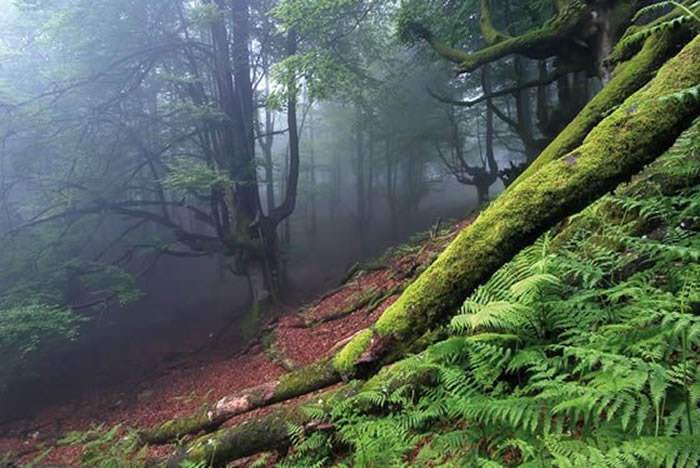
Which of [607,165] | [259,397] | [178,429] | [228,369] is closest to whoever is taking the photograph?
[607,165]

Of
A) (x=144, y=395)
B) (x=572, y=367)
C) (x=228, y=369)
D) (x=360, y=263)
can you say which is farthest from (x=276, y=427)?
(x=360, y=263)

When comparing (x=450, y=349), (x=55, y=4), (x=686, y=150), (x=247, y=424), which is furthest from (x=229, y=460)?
(x=55, y=4)

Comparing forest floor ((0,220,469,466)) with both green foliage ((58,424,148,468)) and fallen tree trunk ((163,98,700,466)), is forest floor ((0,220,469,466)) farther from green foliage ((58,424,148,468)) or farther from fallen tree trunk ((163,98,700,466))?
fallen tree trunk ((163,98,700,466))

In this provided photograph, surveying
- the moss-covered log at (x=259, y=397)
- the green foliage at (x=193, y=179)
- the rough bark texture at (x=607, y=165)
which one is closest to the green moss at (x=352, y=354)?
the moss-covered log at (x=259, y=397)

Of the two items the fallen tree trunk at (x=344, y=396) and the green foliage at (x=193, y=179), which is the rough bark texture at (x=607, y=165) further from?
the green foliage at (x=193, y=179)

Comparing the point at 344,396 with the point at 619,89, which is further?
the point at 619,89

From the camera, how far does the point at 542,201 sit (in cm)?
234

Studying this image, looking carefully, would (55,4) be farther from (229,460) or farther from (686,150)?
(686,150)

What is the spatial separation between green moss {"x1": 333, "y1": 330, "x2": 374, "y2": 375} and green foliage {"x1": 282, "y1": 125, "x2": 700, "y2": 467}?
312 mm

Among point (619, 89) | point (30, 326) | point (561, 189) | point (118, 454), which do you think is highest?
point (619, 89)

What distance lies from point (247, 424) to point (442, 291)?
2172 mm

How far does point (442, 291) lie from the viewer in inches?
104

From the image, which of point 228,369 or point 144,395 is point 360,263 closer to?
point 228,369

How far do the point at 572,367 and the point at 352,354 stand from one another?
64.0 inches
